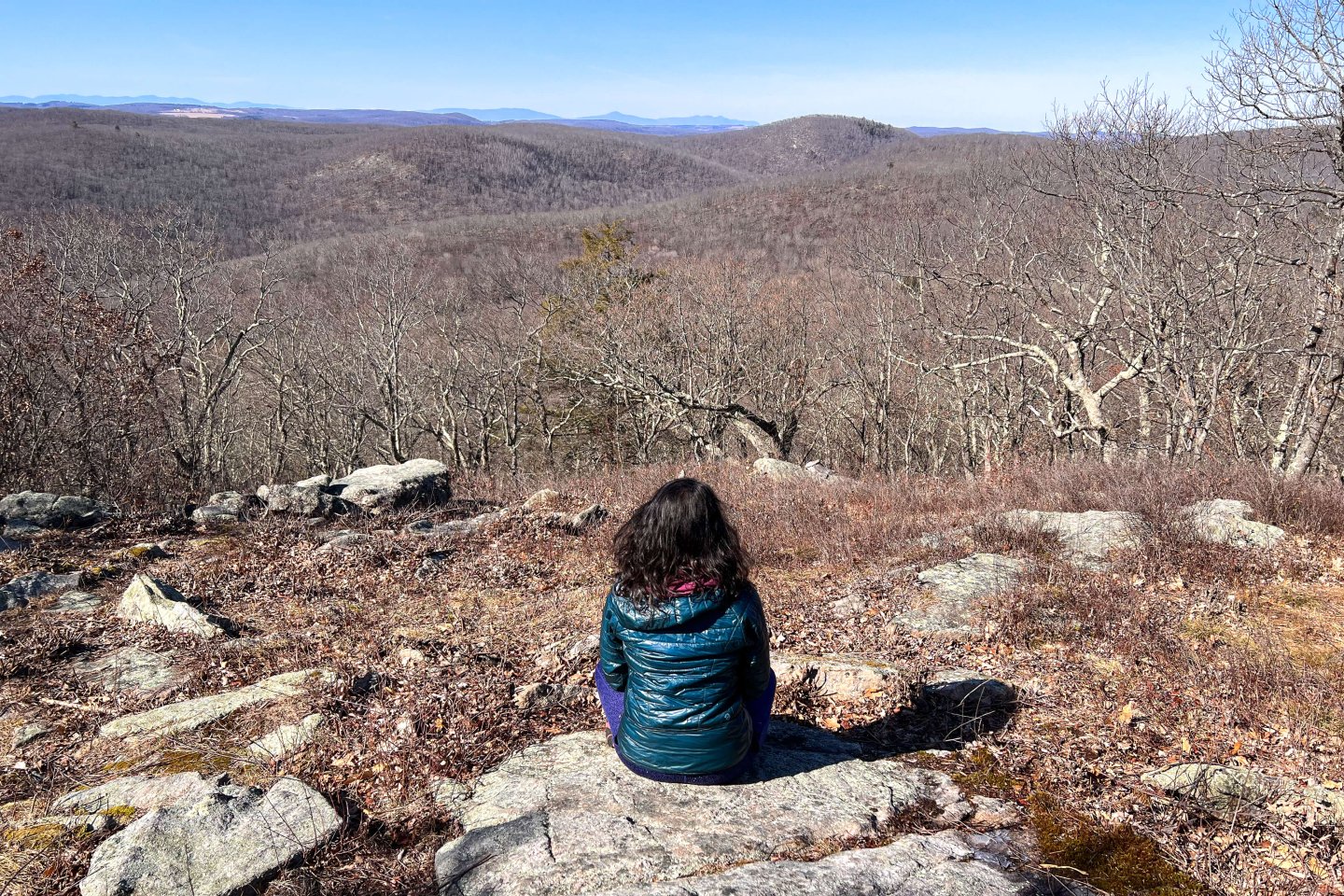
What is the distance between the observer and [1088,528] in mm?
7438

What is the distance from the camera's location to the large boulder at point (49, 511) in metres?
9.13

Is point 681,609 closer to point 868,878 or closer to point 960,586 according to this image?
point 868,878

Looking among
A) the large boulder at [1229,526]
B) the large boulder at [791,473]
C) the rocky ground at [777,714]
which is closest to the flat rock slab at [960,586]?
the rocky ground at [777,714]

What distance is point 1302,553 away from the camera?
672cm

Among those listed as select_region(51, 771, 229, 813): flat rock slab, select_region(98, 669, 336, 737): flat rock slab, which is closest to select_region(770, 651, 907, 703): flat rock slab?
select_region(98, 669, 336, 737): flat rock slab

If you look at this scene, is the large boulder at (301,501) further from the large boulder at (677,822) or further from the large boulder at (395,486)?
the large boulder at (677,822)

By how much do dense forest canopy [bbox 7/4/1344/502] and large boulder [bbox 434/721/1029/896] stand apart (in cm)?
798

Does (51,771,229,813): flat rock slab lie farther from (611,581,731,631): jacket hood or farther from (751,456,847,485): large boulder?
(751,456,847,485): large boulder

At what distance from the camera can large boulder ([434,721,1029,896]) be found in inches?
119

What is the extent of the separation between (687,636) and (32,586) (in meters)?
7.03

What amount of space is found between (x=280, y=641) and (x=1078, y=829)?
556 cm

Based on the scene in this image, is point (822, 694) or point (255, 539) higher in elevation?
point (822, 694)

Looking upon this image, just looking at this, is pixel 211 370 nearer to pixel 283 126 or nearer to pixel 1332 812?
pixel 1332 812

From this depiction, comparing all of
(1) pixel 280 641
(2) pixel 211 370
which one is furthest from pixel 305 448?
(1) pixel 280 641
